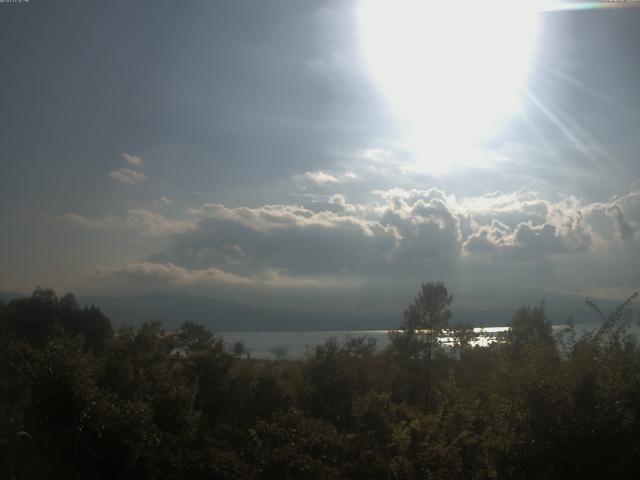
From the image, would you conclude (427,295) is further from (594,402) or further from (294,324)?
(294,324)

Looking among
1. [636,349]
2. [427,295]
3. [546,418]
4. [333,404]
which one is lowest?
[333,404]

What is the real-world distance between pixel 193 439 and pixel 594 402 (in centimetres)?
864

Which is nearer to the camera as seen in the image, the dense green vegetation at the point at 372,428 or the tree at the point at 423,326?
the dense green vegetation at the point at 372,428

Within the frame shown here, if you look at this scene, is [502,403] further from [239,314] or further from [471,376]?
[239,314]

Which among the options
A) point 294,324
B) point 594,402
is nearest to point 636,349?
point 594,402

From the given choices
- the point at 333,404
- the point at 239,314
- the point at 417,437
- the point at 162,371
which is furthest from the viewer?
the point at 239,314

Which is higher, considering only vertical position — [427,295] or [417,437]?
[427,295]

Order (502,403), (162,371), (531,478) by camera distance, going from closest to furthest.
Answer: (531,478) → (502,403) → (162,371)

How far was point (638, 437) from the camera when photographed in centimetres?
991

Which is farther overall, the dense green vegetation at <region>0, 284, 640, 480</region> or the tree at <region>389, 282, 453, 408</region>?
the tree at <region>389, 282, 453, 408</region>

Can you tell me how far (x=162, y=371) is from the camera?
16688 millimetres

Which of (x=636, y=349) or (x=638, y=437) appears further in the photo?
(x=636, y=349)

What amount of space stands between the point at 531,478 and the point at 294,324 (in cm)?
13328

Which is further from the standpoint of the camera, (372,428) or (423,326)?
(423,326)
